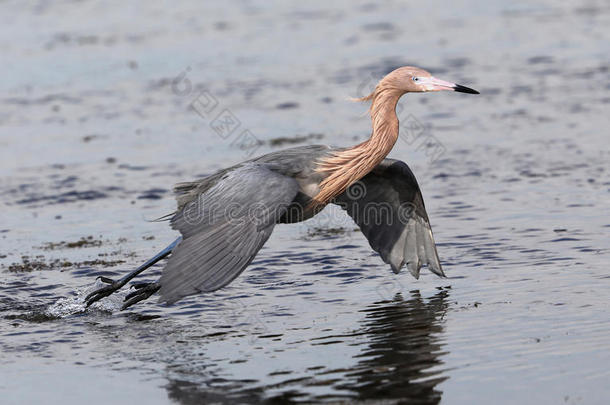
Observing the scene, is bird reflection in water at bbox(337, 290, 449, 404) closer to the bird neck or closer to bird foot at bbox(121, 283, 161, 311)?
the bird neck

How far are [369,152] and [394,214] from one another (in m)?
1.00

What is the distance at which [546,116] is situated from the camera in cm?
1661

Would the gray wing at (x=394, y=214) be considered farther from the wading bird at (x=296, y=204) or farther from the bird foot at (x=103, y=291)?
the bird foot at (x=103, y=291)

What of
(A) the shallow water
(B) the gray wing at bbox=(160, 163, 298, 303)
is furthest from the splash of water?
(B) the gray wing at bbox=(160, 163, 298, 303)

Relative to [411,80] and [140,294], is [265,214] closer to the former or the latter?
[140,294]

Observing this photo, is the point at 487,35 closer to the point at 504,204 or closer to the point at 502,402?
the point at 504,204

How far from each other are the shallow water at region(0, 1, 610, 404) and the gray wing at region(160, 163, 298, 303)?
2.15 feet

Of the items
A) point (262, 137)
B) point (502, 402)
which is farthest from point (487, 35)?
point (502, 402)

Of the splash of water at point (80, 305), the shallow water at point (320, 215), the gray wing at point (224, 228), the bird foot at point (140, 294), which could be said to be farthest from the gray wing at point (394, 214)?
the splash of water at point (80, 305)

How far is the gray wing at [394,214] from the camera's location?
10242 millimetres

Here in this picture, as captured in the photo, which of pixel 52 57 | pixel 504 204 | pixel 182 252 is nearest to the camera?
pixel 182 252

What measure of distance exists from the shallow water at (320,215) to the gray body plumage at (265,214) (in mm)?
450

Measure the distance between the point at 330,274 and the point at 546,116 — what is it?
7.27 meters

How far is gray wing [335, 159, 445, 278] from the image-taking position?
1024 cm
